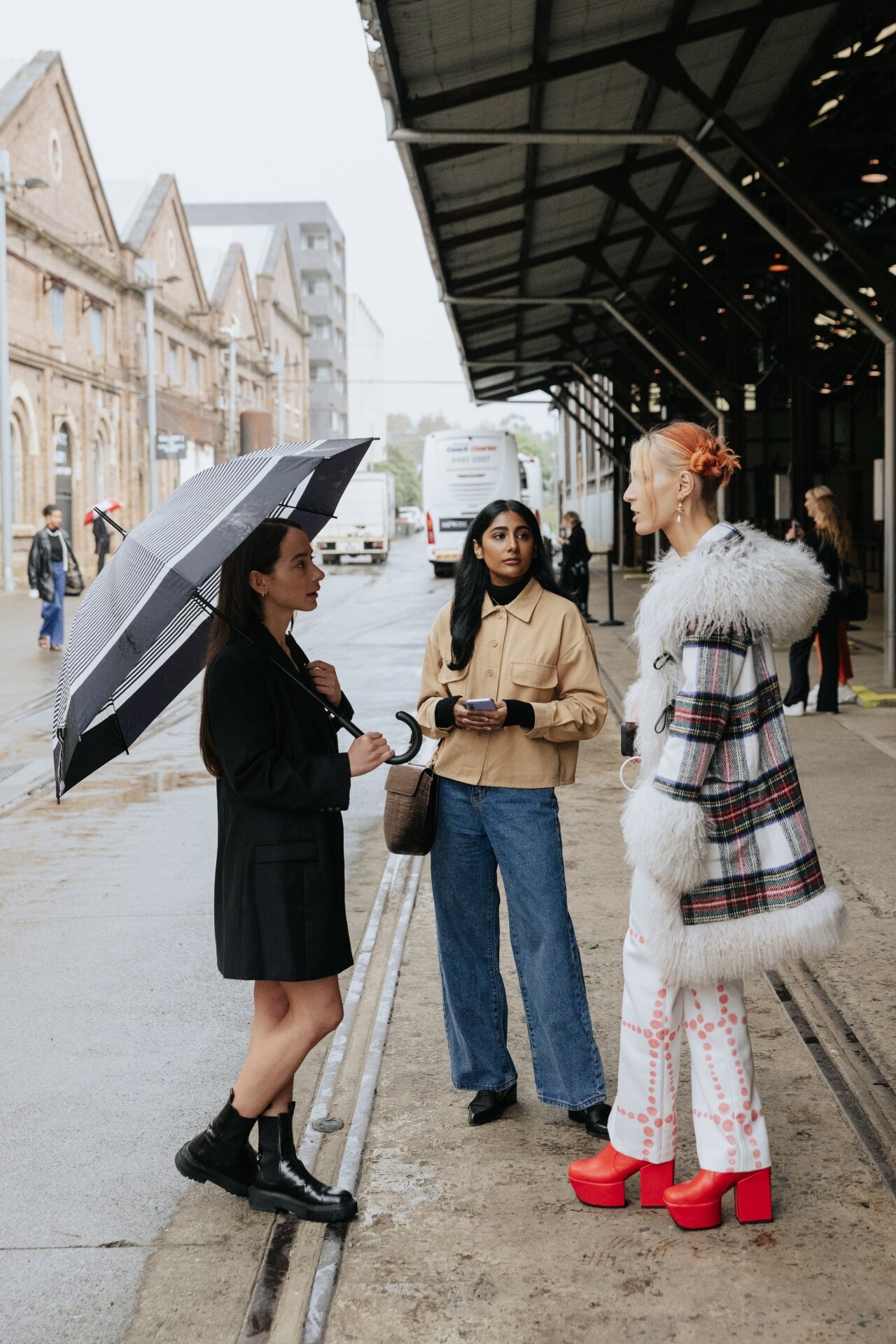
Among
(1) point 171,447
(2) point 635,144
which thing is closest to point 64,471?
(1) point 171,447

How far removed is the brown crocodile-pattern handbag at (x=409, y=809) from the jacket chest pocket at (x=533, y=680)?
36cm

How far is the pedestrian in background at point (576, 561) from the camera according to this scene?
22344 millimetres

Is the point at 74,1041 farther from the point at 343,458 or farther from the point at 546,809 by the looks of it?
the point at 343,458

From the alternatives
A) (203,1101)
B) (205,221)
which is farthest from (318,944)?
(205,221)

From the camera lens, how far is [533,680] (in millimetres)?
3908

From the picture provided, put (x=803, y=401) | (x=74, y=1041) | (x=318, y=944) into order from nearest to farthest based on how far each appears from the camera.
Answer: (x=318, y=944) → (x=74, y=1041) → (x=803, y=401)

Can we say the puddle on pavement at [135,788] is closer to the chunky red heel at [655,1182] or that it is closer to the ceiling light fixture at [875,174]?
the chunky red heel at [655,1182]

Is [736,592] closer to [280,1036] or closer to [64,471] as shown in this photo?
[280,1036]

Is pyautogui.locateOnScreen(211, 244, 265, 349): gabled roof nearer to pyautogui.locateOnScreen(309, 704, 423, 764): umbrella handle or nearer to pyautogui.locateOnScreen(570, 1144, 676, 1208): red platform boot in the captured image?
pyautogui.locateOnScreen(309, 704, 423, 764): umbrella handle

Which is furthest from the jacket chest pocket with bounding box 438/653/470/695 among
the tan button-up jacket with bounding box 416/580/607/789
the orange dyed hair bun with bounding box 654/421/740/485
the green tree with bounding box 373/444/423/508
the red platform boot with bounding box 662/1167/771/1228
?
the green tree with bounding box 373/444/423/508

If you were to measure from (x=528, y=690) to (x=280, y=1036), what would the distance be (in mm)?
1159

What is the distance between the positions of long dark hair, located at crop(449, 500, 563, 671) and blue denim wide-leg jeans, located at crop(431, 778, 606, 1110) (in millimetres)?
399

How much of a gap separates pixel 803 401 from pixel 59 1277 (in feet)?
54.3

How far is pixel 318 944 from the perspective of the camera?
3379mm
